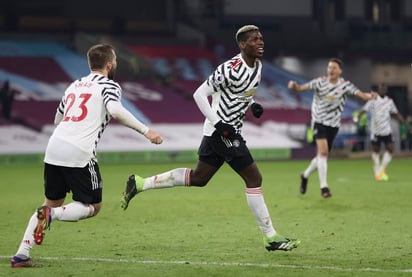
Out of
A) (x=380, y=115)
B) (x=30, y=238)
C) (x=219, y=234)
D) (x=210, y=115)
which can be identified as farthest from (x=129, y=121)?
(x=380, y=115)

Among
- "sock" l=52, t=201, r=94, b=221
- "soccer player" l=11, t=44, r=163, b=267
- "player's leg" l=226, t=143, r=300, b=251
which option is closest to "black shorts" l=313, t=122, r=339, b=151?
"player's leg" l=226, t=143, r=300, b=251

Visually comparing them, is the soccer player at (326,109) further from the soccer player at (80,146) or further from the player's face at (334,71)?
the soccer player at (80,146)

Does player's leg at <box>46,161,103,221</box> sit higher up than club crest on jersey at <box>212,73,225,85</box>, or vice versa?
club crest on jersey at <box>212,73,225,85</box>

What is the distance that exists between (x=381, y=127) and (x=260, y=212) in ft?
47.3

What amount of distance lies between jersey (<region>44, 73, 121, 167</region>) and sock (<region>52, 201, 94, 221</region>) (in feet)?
1.32

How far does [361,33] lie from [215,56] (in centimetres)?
804

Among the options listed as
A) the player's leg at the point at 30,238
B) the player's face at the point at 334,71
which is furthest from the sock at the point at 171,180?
the player's face at the point at 334,71

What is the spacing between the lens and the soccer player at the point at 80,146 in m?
9.01

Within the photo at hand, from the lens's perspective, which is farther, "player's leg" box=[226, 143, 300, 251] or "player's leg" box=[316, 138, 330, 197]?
"player's leg" box=[316, 138, 330, 197]

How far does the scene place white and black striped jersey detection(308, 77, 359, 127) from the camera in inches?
698

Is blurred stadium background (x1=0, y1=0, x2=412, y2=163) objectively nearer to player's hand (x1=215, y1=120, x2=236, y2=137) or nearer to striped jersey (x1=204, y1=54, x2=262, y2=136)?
striped jersey (x1=204, y1=54, x2=262, y2=136)

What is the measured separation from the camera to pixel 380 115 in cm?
2445

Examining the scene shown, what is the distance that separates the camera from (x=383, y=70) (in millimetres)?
51812

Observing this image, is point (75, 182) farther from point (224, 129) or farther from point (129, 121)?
point (224, 129)
